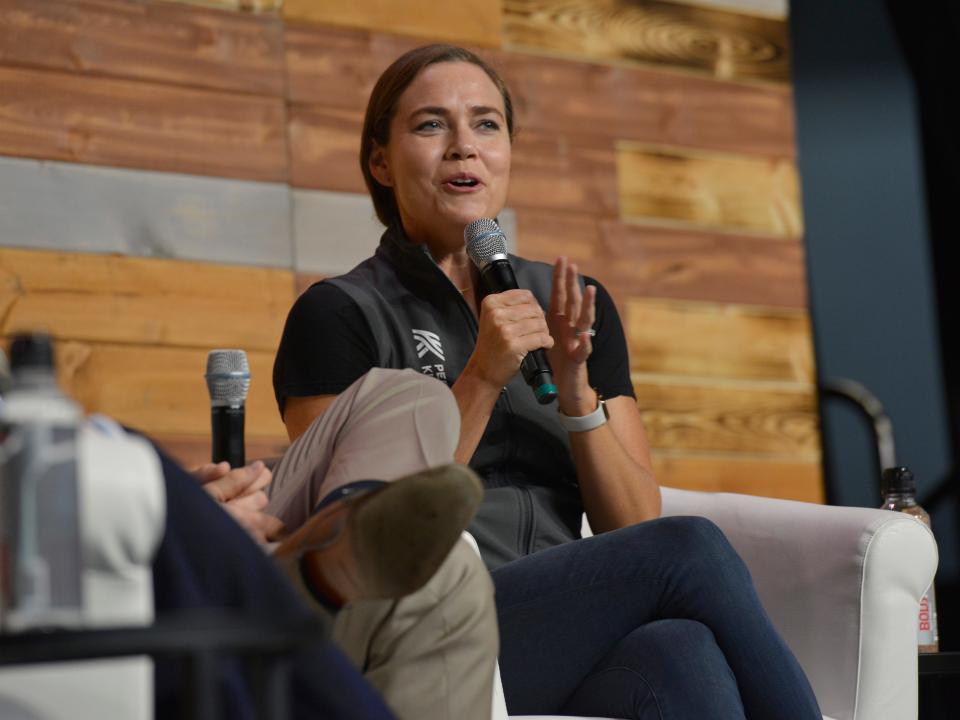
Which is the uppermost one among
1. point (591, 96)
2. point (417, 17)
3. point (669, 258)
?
point (417, 17)

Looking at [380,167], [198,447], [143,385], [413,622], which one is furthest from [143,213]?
[413,622]

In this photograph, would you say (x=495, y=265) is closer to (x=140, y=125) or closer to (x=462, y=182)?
(x=462, y=182)

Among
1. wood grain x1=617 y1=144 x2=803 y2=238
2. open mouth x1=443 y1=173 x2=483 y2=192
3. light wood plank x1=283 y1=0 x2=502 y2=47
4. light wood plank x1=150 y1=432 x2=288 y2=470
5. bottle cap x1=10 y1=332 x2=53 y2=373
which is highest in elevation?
light wood plank x1=283 y1=0 x2=502 y2=47

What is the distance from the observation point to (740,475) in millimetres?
3510

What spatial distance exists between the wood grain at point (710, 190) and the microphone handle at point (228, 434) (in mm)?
1985

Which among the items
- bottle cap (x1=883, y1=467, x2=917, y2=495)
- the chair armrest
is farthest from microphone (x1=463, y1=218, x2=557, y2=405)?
bottle cap (x1=883, y1=467, x2=917, y2=495)

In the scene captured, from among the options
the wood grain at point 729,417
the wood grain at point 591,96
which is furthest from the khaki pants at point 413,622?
the wood grain at point 729,417

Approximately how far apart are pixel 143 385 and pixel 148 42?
0.68 meters

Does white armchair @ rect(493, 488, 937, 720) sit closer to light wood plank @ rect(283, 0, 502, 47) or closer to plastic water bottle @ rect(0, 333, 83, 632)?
plastic water bottle @ rect(0, 333, 83, 632)

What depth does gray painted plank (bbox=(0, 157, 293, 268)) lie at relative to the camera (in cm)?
275

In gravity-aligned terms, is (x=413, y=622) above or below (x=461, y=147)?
below

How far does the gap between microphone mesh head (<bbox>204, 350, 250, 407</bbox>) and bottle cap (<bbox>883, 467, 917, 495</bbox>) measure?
4.05 ft

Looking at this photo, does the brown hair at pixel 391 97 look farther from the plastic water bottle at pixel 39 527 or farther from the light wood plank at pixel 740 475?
the plastic water bottle at pixel 39 527

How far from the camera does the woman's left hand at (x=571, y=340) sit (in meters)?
2.06
